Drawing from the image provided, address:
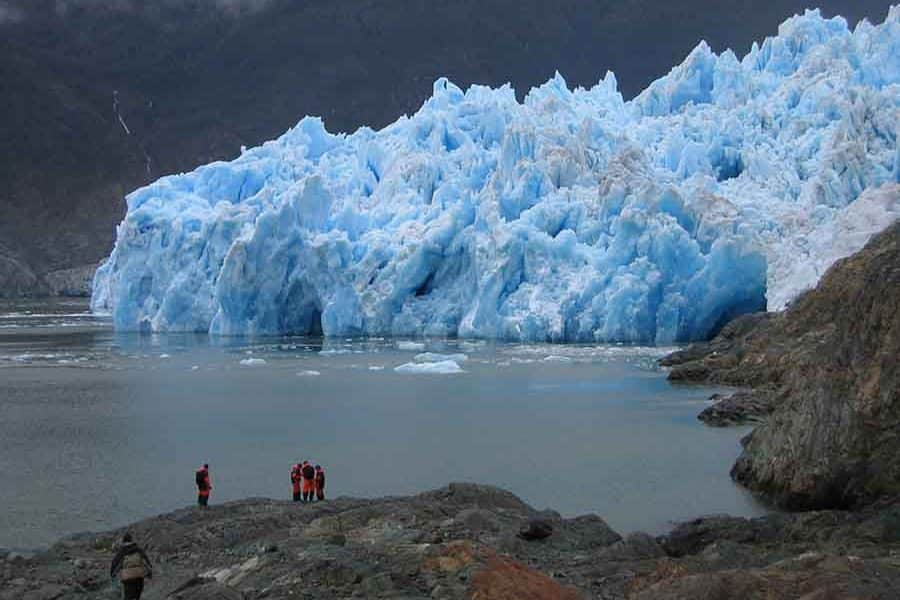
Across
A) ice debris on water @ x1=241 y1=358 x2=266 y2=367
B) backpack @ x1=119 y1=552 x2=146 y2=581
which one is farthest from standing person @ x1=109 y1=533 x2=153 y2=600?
ice debris on water @ x1=241 y1=358 x2=266 y2=367

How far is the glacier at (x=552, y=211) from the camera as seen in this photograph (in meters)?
31.6

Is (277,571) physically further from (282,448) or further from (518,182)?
(518,182)

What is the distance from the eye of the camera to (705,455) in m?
16.0

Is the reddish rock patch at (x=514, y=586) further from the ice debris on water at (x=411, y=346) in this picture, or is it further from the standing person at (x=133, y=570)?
the ice debris on water at (x=411, y=346)

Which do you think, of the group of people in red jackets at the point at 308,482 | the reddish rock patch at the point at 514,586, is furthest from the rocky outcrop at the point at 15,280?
the reddish rock patch at the point at 514,586

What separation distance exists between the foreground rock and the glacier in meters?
16.4

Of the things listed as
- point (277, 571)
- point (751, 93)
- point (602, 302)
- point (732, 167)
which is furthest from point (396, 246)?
point (277, 571)

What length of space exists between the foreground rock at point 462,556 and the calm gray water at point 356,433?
178cm

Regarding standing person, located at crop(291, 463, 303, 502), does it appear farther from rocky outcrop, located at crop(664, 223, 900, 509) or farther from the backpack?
rocky outcrop, located at crop(664, 223, 900, 509)

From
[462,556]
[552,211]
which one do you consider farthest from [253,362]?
[462,556]

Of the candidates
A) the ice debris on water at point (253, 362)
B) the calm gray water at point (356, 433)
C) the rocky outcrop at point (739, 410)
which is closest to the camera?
the calm gray water at point (356, 433)

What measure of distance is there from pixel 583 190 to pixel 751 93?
29.4ft

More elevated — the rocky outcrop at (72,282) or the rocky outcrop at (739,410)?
the rocky outcrop at (72,282)

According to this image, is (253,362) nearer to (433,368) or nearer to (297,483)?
(433,368)
